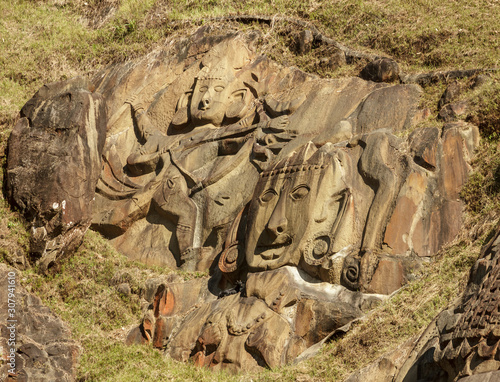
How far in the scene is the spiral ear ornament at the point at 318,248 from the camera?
1001 centimetres

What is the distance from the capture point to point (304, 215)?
10344 millimetres

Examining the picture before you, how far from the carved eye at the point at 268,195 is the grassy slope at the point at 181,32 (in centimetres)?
A: 212

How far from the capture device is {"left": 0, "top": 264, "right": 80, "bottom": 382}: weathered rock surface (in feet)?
32.9

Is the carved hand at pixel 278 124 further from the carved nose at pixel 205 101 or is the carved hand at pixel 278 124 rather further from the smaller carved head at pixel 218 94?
the carved nose at pixel 205 101

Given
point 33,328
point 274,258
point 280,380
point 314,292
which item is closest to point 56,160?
point 33,328

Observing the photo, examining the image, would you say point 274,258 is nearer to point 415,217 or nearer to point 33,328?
point 415,217

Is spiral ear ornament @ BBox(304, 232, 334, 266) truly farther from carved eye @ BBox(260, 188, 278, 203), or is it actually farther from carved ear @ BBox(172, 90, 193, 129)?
carved ear @ BBox(172, 90, 193, 129)

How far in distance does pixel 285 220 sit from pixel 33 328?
11.5 feet

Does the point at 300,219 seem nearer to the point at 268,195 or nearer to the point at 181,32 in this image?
the point at 268,195

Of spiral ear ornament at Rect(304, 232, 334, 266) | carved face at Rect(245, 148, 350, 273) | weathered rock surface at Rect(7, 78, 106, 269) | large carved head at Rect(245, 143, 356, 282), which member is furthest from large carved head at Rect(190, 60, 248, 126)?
spiral ear ornament at Rect(304, 232, 334, 266)

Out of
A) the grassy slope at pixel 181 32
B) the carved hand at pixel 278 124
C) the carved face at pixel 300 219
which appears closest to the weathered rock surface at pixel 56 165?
the grassy slope at pixel 181 32

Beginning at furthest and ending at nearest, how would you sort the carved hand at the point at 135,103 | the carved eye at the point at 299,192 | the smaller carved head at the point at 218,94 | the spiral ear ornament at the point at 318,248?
the carved hand at the point at 135,103 → the smaller carved head at the point at 218,94 → the carved eye at the point at 299,192 → the spiral ear ornament at the point at 318,248

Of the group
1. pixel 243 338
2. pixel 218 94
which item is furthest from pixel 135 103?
pixel 243 338

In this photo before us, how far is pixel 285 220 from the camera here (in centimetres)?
1041
